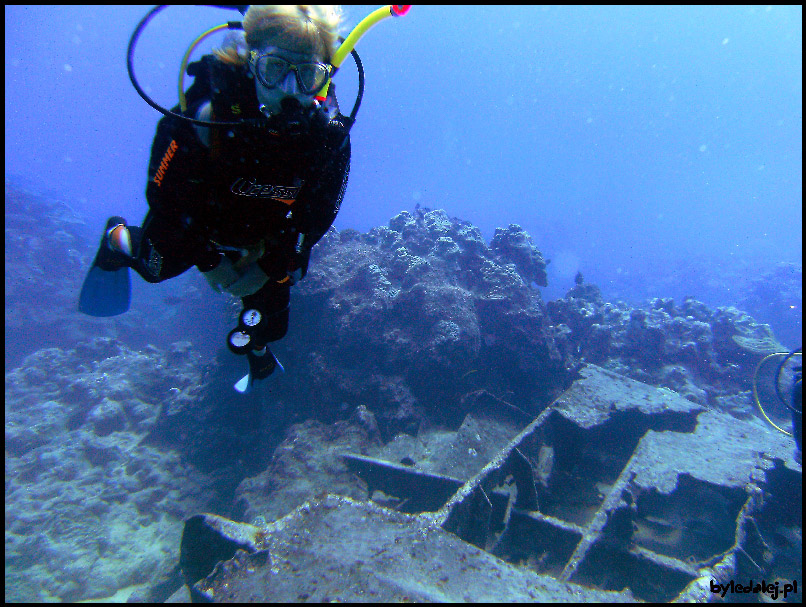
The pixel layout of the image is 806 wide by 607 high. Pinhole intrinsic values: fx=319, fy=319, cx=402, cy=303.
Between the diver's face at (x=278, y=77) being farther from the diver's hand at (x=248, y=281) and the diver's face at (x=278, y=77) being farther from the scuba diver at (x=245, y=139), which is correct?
the diver's hand at (x=248, y=281)

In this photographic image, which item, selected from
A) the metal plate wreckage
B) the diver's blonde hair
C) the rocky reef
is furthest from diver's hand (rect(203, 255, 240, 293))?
the rocky reef

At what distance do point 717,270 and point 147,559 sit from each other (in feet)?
224

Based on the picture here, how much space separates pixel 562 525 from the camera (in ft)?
15.6

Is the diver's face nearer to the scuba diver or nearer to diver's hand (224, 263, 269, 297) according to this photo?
the scuba diver

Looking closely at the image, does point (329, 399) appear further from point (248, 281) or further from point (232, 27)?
point (232, 27)

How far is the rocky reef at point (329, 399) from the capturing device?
6.57 m

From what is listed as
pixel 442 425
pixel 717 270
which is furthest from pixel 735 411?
pixel 717 270

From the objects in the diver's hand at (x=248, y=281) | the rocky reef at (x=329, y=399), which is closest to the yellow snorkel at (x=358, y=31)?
the diver's hand at (x=248, y=281)

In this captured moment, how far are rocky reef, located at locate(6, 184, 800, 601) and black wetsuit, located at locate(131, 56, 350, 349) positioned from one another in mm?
4660

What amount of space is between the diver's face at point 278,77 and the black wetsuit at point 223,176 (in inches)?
3.3

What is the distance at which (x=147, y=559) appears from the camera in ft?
21.8

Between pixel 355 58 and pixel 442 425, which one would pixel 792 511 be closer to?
pixel 442 425

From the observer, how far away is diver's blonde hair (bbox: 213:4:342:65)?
6.15 ft

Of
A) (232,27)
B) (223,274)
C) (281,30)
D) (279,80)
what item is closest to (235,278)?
(223,274)
